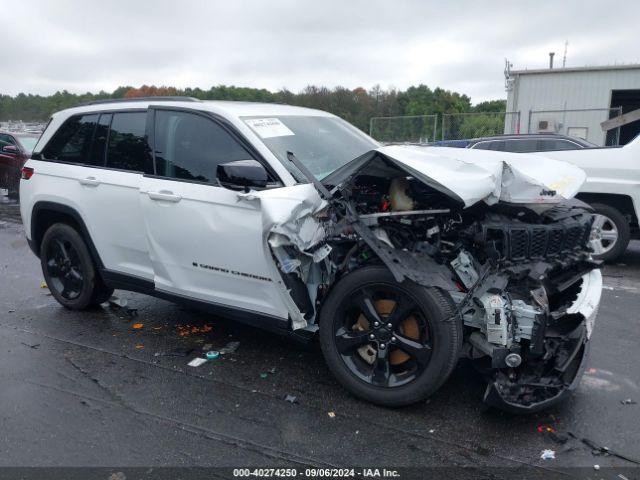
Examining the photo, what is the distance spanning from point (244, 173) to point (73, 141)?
250 centimetres

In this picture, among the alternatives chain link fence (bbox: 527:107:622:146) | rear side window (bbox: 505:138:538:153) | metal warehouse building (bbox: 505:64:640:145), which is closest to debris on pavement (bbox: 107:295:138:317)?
rear side window (bbox: 505:138:538:153)

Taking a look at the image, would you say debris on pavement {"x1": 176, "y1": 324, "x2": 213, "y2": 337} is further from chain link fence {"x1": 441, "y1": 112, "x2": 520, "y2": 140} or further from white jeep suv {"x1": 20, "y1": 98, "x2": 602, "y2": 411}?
chain link fence {"x1": 441, "y1": 112, "x2": 520, "y2": 140}

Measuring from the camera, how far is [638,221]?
6.61m

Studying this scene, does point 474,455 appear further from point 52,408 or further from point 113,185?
point 113,185

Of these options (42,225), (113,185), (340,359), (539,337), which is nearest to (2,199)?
(42,225)

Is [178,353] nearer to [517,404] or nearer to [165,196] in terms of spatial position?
[165,196]

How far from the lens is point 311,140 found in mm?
4207

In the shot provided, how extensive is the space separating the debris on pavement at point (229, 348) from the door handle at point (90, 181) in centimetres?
176

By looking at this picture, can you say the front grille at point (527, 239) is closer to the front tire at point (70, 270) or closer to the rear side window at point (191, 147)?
the rear side window at point (191, 147)

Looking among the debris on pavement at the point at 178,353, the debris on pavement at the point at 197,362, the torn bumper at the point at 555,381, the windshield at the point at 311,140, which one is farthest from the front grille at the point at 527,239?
the debris on pavement at the point at 178,353

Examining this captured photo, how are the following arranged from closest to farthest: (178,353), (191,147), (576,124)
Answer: (191,147) < (178,353) < (576,124)

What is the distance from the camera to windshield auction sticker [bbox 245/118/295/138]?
3905mm

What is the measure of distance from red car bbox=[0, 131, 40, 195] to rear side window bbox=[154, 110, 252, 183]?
10.9 m

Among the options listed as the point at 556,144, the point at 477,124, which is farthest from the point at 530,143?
the point at 477,124
